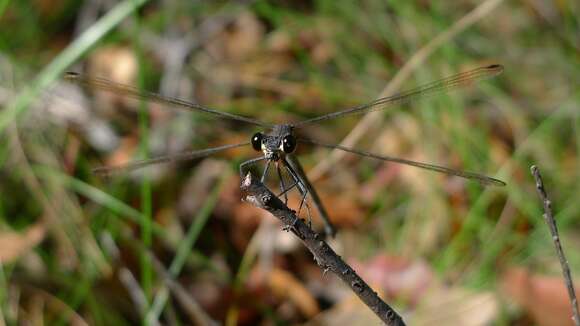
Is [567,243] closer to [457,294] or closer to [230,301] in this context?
[457,294]

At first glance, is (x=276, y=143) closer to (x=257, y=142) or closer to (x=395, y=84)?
(x=257, y=142)

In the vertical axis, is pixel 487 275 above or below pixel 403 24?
below

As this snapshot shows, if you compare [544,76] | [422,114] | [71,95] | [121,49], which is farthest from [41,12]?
[544,76]

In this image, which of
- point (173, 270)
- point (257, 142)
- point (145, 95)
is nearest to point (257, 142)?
point (257, 142)

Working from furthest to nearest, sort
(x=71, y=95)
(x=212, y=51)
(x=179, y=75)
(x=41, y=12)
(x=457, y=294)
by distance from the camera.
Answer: (x=41, y=12)
(x=212, y=51)
(x=179, y=75)
(x=71, y=95)
(x=457, y=294)

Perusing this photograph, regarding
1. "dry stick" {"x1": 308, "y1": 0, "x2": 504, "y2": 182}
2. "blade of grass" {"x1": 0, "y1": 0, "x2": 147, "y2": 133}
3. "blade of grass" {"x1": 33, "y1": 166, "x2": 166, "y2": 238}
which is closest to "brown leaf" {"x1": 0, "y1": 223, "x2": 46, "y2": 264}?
"blade of grass" {"x1": 33, "y1": 166, "x2": 166, "y2": 238}

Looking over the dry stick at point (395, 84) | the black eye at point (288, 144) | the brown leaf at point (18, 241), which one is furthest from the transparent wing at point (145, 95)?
the dry stick at point (395, 84)

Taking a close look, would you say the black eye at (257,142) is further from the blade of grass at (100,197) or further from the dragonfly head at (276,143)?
the blade of grass at (100,197)
